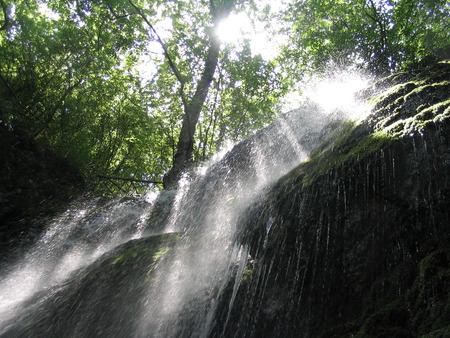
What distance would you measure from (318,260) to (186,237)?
2941 mm

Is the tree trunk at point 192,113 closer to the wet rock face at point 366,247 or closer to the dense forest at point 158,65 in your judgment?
the dense forest at point 158,65

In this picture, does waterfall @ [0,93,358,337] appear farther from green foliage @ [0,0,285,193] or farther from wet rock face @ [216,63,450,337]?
green foliage @ [0,0,285,193]

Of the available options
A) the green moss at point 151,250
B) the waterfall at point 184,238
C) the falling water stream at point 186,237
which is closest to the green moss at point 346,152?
the falling water stream at point 186,237

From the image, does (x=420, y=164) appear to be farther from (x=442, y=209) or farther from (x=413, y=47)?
(x=413, y=47)

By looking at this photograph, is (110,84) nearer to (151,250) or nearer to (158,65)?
(158,65)

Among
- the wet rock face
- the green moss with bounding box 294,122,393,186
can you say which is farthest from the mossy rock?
the green moss with bounding box 294,122,393,186

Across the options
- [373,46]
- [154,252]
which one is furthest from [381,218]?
[373,46]

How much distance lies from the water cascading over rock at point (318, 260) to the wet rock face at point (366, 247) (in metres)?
0.01

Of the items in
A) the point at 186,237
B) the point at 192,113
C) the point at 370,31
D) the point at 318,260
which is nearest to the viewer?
the point at 318,260

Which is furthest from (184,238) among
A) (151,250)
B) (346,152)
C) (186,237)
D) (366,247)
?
(366,247)

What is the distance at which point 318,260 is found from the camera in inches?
127

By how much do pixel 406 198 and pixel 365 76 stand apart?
8735 millimetres

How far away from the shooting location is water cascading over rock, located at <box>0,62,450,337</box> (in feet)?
9.10

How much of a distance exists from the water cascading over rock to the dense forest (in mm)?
5286
